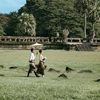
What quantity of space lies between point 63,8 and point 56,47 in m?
22.1

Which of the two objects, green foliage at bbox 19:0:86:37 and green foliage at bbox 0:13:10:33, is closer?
green foliage at bbox 19:0:86:37

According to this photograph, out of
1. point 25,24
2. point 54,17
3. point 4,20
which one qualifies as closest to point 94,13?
point 54,17

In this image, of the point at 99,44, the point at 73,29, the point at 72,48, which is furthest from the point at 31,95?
the point at 73,29

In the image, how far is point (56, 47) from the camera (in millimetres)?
37625

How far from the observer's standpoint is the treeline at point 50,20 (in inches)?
2127

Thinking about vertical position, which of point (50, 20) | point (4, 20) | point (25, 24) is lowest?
point (25, 24)

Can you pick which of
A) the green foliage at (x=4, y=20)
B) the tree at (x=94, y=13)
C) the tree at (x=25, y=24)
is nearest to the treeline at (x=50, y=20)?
the tree at (x=25, y=24)

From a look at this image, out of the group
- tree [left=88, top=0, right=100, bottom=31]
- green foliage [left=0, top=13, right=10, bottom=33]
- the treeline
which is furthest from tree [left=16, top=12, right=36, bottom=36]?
tree [left=88, top=0, right=100, bottom=31]

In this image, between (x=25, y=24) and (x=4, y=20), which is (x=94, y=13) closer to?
(x=25, y=24)

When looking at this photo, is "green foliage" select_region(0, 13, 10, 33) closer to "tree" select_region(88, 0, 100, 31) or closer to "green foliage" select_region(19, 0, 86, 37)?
"green foliage" select_region(19, 0, 86, 37)

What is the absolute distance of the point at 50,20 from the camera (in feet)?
179

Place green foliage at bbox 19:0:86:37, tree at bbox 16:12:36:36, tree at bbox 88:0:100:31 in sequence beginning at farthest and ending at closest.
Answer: tree at bbox 16:12:36:36 → green foliage at bbox 19:0:86:37 → tree at bbox 88:0:100:31

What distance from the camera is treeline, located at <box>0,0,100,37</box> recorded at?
54.0 metres

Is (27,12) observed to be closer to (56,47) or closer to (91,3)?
(91,3)
